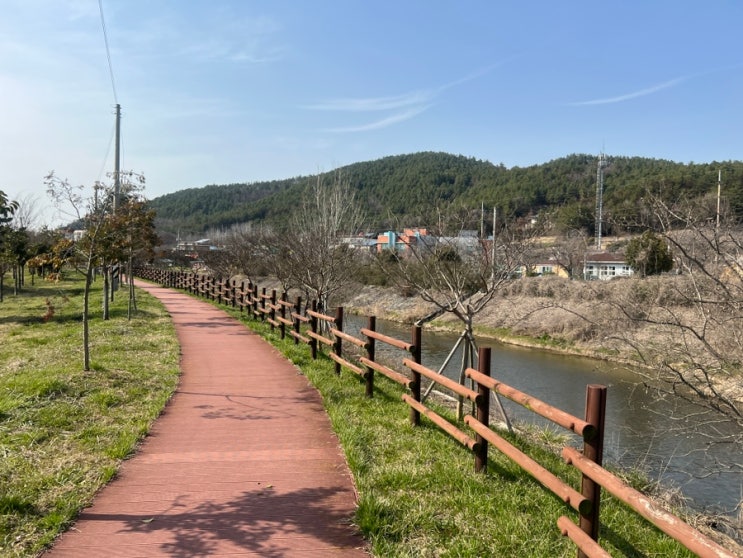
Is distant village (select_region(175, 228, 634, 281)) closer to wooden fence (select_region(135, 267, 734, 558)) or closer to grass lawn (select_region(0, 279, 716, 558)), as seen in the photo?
wooden fence (select_region(135, 267, 734, 558))

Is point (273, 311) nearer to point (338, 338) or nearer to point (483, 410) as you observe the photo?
point (338, 338)

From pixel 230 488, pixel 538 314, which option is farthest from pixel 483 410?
pixel 538 314

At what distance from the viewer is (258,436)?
18.4 ft

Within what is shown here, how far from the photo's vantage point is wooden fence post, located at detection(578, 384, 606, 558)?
9.56 ft

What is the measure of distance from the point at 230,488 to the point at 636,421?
9.50m

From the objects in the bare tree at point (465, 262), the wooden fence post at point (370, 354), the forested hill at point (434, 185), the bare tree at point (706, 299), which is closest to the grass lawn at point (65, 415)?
the wooden fence post at point (370, 354)

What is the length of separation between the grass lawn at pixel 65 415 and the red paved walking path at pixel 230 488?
0.69 feet

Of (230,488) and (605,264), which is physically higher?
(605,264)

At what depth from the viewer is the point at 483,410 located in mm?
4484

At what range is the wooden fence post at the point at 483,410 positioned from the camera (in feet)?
14.6

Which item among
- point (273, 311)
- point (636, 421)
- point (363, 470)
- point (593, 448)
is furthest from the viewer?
point (273, 311)

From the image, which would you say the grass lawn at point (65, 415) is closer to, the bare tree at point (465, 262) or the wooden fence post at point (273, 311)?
the wooden fence post at point (273, 311)

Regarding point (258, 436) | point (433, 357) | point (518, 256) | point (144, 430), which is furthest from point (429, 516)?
point (433, 357)

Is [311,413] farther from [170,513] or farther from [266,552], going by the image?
[266,552]
